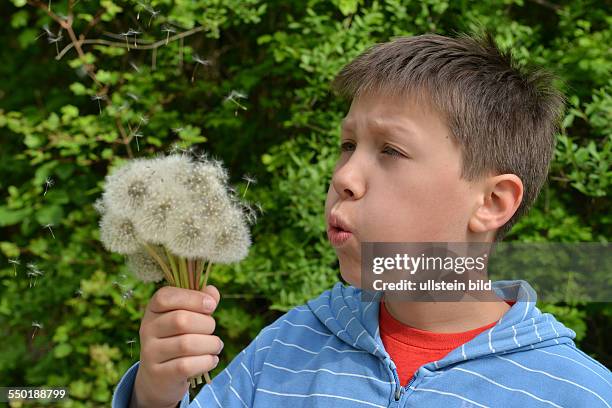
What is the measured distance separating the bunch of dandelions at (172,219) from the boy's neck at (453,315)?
0.38 m

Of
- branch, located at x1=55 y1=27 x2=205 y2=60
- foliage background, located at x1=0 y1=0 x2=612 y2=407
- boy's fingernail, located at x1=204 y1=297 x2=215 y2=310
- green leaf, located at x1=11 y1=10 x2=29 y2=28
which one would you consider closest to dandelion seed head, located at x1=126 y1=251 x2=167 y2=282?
boy's fingernail, located at x1=204 y1=297 x2=215 y2=310

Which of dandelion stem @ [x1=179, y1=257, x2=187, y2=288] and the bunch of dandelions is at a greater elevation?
the bunch of dandelions

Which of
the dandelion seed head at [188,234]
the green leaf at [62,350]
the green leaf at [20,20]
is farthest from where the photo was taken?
the green leaf at [20,20]

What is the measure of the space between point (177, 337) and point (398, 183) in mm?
475

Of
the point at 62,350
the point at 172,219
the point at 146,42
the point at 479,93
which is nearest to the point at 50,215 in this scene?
A: the point at 62,350

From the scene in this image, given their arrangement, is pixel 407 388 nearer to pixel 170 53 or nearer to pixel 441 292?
pixel 441 292

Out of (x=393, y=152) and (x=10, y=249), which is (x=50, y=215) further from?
(x=393, y=152)

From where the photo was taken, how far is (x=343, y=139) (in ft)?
4.85

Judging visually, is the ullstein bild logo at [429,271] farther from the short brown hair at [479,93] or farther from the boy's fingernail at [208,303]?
the boy's fingernail at [208,303]

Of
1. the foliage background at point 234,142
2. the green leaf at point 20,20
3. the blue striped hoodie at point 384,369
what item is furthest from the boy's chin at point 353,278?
the green leaf at point 20,20

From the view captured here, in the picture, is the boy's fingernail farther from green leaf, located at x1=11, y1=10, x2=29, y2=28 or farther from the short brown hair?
green leaf, located at x1=11, y1=10, x2=29, y2=28

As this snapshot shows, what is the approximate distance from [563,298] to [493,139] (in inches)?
48.2

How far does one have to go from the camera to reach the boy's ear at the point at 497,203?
145 cm

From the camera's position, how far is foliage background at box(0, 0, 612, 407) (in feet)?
8.63
